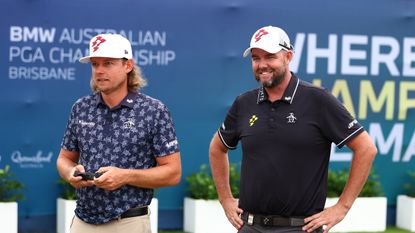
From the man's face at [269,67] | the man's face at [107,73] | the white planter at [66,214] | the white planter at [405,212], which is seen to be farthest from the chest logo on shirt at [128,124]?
the white planter at [405,212]

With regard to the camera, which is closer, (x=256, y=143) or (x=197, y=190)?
(x=256, y=143)

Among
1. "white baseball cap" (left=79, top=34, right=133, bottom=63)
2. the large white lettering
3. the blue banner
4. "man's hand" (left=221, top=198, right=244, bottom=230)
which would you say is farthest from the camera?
the large white lettering

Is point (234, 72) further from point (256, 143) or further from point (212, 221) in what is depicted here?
point (256, 143)

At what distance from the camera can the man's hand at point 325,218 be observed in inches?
178

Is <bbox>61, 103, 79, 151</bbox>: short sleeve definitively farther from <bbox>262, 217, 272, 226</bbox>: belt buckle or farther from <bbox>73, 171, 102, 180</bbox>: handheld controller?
<bbox>262, 217, 272, 226</bbox>: belt buckle

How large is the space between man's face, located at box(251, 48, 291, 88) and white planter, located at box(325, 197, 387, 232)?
4748 millimetres

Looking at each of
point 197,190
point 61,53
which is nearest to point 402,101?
point 197,190

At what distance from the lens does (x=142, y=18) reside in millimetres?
8688

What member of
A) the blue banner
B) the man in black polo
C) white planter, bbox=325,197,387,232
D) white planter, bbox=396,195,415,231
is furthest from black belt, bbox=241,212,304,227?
white planter, bbox=396,195,415,231

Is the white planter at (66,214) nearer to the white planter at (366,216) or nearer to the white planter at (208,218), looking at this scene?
the white planter at (208,218)

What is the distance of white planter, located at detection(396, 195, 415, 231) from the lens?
30.9 feet

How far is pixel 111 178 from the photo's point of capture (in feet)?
14.5

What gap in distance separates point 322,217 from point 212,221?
4116mm

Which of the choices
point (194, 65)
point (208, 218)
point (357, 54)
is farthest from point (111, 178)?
point (357, 54)
